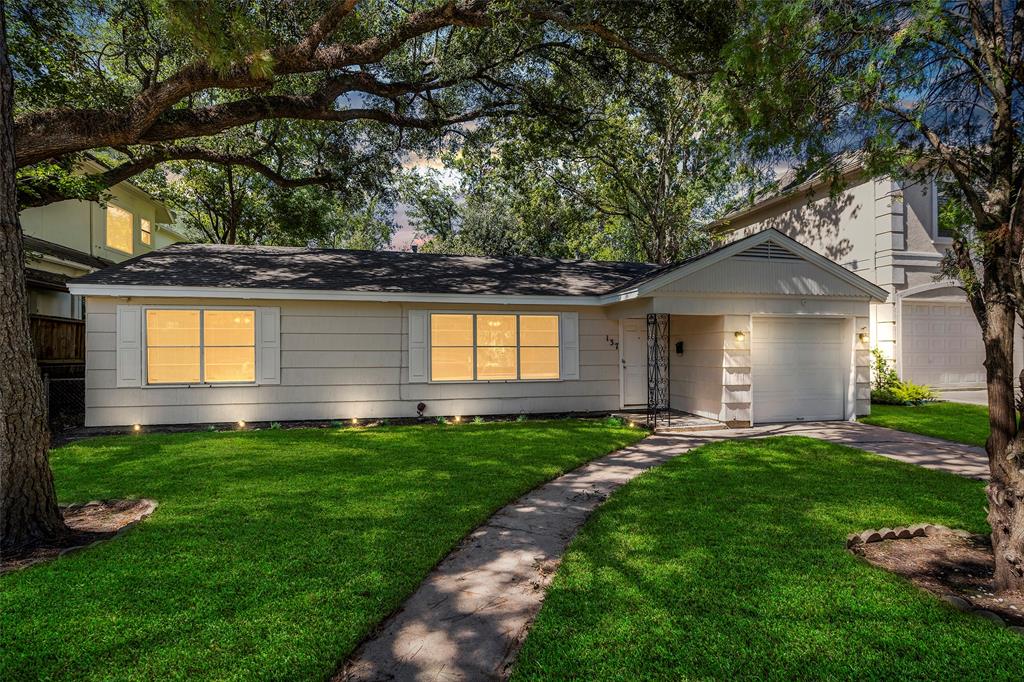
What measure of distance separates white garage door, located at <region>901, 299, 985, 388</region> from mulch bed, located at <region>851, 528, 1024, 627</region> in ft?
32.7

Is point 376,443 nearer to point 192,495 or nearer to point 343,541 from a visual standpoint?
point 192,495

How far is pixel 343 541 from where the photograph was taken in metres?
3.86

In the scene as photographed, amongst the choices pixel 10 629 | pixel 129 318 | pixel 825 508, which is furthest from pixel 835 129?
pixel 129 318

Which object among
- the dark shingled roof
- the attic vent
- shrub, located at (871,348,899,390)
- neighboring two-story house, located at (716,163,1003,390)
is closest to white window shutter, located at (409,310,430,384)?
the dark shingled roof

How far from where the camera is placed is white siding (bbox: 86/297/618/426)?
339 inches

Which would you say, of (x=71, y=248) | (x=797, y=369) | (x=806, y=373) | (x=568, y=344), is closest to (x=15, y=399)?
(x=568, y=344)

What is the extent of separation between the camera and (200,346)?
9.01 m

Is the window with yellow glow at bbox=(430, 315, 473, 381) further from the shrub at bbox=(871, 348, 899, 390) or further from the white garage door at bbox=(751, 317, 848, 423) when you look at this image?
the shrub at bbox=(871, 348, 899, 390)

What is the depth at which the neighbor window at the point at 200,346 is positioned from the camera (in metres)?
8.86

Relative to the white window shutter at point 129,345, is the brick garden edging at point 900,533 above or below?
below

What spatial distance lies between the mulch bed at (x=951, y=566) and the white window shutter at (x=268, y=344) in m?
8.81

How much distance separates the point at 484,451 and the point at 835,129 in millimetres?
5387

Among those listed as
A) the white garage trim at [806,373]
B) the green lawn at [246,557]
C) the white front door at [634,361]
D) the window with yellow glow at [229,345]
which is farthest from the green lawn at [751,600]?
the window with yellow glow at [229,345]

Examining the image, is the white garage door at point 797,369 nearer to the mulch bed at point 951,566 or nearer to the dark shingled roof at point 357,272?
the dark shingled roof at point 357,272
